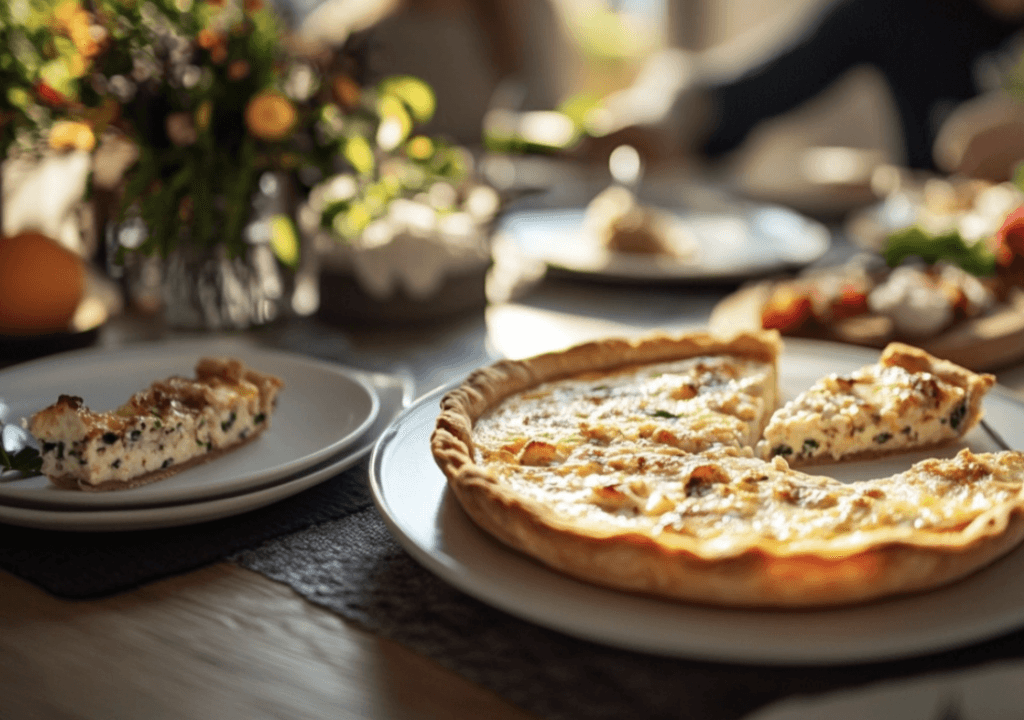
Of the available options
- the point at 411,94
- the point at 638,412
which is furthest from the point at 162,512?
the point at 411,94

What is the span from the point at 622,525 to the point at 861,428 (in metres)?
0.70

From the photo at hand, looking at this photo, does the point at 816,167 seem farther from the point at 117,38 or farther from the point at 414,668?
the point at 414,668

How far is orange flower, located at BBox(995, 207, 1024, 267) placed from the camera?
2861 millimetres

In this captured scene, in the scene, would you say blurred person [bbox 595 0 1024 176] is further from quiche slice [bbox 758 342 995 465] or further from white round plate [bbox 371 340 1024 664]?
Result: white round plate [bbox 371 340 1024 664]

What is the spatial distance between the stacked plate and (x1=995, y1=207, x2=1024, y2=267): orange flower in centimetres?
205

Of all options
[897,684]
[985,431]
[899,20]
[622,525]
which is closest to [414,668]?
[622,525]

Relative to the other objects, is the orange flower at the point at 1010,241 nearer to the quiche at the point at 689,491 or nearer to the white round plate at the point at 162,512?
the quiche at the point at 689,491

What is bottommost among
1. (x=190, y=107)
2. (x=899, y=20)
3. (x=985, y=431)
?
(x=985, y=431)

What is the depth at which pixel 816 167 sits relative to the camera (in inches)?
191

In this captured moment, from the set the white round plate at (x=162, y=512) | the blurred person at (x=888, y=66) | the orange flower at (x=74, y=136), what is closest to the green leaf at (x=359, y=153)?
the orange flower at (x=74, y=136)

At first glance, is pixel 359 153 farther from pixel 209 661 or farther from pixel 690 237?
pixel 209 661

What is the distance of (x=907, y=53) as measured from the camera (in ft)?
21.7

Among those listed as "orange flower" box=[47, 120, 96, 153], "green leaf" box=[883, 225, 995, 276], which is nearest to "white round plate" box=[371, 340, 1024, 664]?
"orange flower" box=[47, 120, 96, 153]

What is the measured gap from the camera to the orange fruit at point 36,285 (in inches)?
91.5
